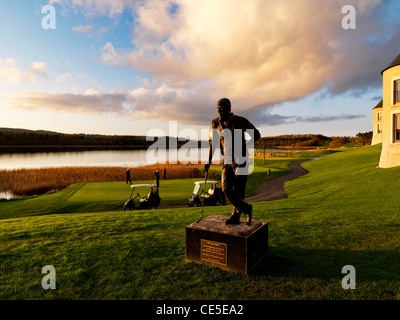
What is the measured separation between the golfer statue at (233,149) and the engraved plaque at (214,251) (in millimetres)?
592

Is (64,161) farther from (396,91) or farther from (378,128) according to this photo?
(378,128)

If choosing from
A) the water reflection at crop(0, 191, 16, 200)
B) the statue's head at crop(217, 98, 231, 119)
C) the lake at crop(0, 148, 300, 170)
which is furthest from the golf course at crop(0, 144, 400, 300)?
the lake at crop(0, 148, 300, 170)

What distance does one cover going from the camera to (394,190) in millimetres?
13289

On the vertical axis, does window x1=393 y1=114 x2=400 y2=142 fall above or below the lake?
above

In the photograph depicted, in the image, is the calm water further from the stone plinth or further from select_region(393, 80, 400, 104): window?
the stone plinth

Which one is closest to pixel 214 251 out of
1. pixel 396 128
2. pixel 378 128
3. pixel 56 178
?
pixel 396 128

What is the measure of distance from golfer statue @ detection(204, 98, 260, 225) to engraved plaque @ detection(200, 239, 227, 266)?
592 millimetres

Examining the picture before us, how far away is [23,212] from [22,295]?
46.0 ft

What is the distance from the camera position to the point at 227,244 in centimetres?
469

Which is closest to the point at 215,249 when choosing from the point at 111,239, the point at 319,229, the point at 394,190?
the point at 111,239

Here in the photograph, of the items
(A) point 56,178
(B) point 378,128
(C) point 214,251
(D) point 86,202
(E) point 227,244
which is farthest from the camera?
(B) point 378,128

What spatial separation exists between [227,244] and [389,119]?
25289 mm

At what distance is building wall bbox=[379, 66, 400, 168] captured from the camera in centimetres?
2102

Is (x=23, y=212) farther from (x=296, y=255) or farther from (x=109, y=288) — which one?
(x=296, y=255)
